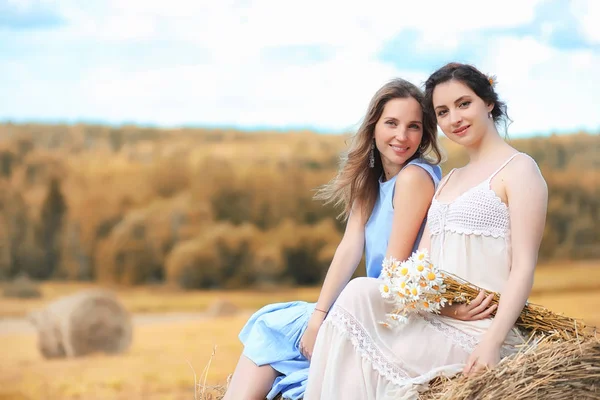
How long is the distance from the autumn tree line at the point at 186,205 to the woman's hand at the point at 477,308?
202 inches

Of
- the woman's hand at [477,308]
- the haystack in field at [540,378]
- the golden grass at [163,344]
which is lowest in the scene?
the golden grass at [163,344]

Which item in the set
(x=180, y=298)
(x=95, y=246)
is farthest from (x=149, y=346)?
(x=95, y=246)

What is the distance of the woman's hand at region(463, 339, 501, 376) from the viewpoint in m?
2.29

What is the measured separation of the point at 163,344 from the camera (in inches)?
303

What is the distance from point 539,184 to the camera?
8.16 feet

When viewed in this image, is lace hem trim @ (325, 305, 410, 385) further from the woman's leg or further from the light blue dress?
the woman's leg

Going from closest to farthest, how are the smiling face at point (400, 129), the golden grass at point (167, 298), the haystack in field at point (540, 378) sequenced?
1. the haystack in field at point (540, 378)
2. the smiling face at point (400, 129)
3. the golden grass at point (167, 298)

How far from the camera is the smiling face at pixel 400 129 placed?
2887mm

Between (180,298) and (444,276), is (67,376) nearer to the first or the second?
(180,298)

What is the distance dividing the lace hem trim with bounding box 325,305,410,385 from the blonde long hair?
0.69 metres

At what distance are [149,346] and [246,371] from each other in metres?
4.97

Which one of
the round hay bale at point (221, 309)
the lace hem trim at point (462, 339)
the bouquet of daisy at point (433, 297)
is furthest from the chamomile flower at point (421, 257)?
the round hay bale at point (221, 309)

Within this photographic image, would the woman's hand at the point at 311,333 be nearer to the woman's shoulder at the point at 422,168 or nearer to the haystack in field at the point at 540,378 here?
the haystack in field at the point at 540,378

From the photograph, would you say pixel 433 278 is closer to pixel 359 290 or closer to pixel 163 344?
pixel 359 290
